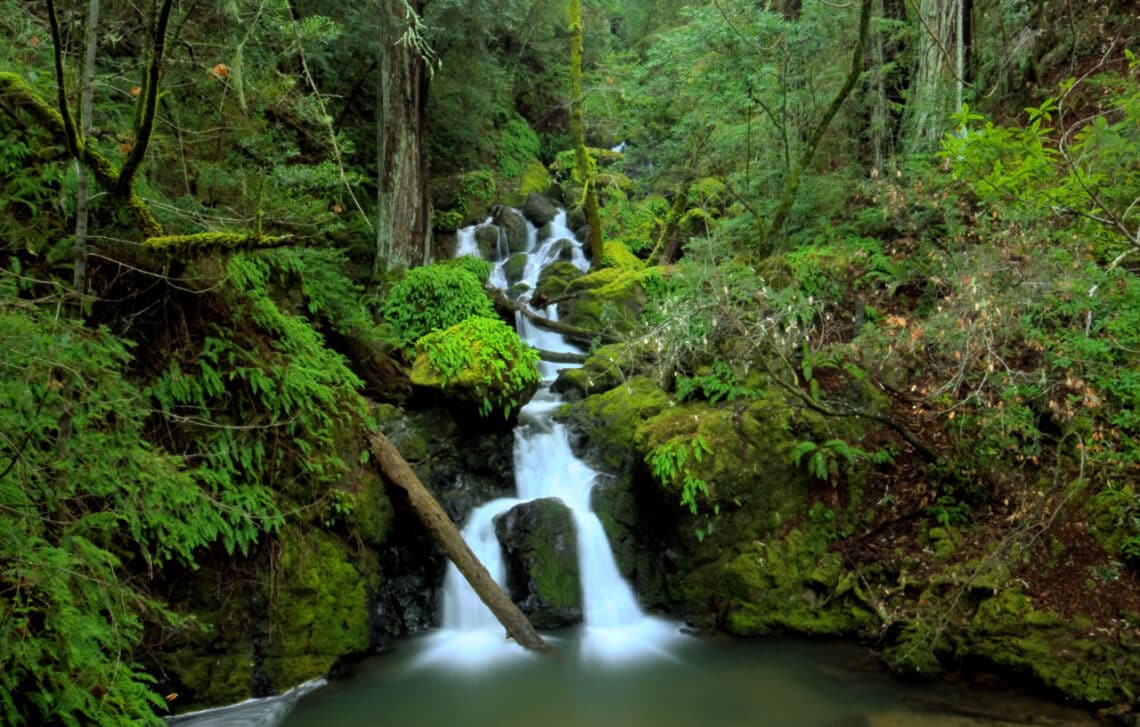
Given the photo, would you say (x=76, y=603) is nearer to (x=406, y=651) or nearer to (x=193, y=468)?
(x=193, y=468)

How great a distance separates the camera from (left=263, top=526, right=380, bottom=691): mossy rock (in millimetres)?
5945

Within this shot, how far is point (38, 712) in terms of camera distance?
336 centimetres

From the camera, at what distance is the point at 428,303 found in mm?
9844

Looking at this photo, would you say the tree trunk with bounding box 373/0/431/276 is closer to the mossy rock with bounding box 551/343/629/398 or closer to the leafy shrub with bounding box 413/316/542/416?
the leafy shrub with bounding box 413/316/542/416

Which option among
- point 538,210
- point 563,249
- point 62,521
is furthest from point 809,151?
point 62,521

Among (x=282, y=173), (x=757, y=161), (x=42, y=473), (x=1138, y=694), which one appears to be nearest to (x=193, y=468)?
(x=42, y=473)

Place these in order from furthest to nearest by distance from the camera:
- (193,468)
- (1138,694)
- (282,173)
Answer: (282,173) < (193,468) < (1138,694)

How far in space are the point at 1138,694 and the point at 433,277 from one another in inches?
351

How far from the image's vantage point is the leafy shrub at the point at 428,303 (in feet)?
31.9

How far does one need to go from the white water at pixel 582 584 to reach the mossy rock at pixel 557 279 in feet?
14.6

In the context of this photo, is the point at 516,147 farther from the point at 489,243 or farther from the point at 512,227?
the point at 489,243

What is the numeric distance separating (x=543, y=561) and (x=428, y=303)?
13.9 ft

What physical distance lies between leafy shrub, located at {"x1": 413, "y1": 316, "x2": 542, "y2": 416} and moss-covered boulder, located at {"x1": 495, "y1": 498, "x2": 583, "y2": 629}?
1.42m

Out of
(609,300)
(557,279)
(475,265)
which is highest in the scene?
(557,279)
